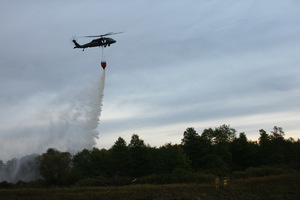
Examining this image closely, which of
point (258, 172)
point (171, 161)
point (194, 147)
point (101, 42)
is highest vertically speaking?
point (101, 42)

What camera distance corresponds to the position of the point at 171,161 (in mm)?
69250

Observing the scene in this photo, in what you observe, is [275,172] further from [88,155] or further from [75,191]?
[88,155]

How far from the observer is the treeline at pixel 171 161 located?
5026cm

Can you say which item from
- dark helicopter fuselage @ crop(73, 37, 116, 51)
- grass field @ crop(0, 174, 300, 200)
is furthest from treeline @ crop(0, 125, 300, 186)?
dark helicopter fuselage @ crop(73, 37, 116, 51)

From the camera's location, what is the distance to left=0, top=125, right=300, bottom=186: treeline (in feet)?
165

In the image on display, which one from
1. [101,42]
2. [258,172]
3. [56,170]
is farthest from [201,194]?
[56,170]

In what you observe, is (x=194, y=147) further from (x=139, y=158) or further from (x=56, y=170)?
(x=56, y=170)

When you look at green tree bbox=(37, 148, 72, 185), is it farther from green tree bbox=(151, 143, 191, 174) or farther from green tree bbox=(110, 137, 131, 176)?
green tree bbox=(151, 143, 191, 174)

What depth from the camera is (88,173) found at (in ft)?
222

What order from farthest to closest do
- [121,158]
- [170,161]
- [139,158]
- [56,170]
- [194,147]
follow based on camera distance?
1. [194,147]
2. [170,161]
3. [121,158]
4. [139,158]
5. [56,170]

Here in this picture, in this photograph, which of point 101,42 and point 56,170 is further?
point 56,170

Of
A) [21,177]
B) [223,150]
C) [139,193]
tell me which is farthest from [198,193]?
[21,177]

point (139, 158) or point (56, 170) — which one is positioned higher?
point (139, 158)

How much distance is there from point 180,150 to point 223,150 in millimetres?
16154
